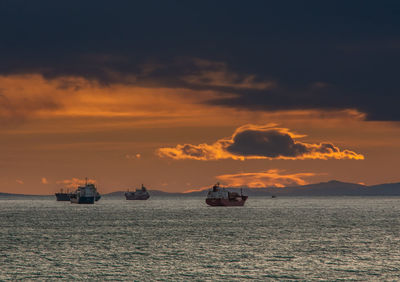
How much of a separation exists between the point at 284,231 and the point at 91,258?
57.8 meters

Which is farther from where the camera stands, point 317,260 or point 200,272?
point 317,260

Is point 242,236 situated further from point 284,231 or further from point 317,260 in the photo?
point 317,260

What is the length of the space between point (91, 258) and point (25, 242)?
91.0 ft

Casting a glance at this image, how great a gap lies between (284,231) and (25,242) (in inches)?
2035

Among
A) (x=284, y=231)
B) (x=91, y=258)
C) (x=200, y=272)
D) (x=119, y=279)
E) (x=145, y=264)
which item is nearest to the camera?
(x=119, y=279)

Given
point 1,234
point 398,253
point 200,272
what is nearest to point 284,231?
point 398,253

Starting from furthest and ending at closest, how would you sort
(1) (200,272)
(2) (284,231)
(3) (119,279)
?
1. (2) (284,231)
2. (1) (200,272)
3. (3) (119,279)

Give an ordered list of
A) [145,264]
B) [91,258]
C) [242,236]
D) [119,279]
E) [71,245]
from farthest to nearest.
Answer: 1. [242,236]
2. [71,245]
3. [91,258]
4. [145,264]
5. [119,279]

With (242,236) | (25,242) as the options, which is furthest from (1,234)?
(242,236)

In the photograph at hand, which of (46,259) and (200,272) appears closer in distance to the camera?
(200,272)

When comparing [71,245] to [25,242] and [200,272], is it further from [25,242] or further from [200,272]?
[200,272]

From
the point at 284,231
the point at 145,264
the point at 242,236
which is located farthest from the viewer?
the point at 284,231

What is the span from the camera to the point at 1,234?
124 m

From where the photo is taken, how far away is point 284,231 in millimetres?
130750
